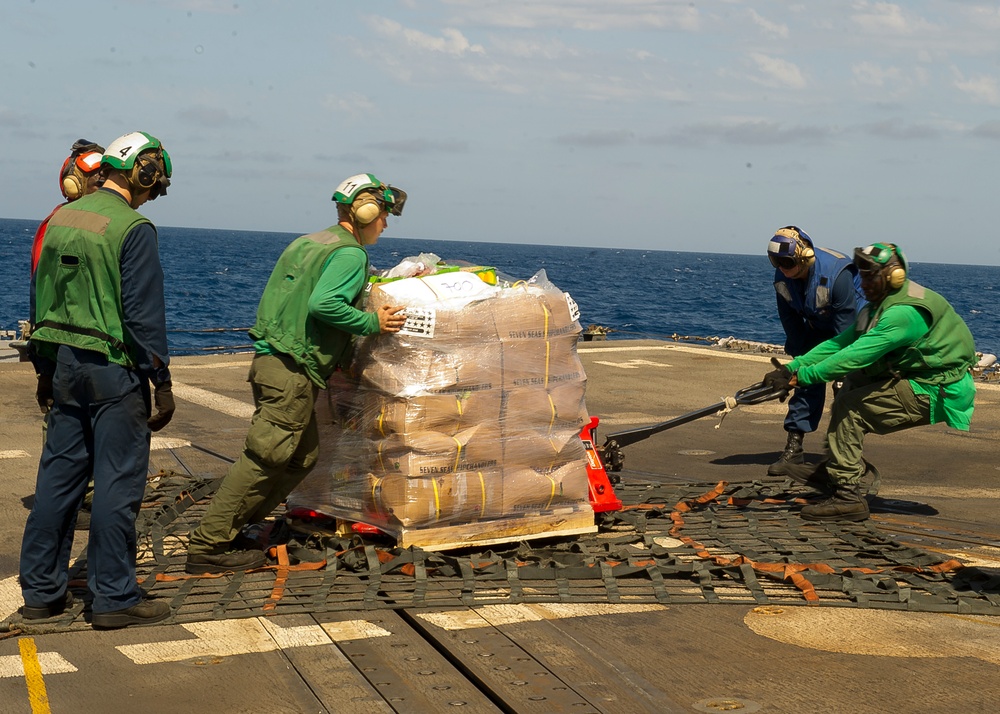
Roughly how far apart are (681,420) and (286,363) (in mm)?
2910

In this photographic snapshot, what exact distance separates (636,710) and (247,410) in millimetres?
7454

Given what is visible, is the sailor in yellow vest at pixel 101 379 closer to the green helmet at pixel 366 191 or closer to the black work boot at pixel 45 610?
the black work boot at pixel 45 610

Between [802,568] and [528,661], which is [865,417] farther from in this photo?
[528,661]

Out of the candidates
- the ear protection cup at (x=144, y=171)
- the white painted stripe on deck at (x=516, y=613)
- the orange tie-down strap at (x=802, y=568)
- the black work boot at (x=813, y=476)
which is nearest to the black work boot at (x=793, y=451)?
the black work boot at (x=813, y=476)

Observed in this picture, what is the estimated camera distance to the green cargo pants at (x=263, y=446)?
5.53 metres

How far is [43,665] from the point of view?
170 inches

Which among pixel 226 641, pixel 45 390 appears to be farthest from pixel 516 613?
pixel 45 390

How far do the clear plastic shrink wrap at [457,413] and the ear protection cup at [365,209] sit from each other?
0.34 meters

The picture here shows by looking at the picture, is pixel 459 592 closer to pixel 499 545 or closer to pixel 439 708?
pixel 499 545

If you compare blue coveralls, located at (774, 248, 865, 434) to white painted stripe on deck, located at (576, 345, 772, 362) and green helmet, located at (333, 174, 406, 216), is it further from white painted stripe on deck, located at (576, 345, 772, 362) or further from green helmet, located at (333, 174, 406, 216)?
white painted stripe on deck, located at (576, 345, 772, 362)

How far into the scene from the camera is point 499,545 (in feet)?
20.0

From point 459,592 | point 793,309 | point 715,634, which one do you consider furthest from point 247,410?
point 715,634

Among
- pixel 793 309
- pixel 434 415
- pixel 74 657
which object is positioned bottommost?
pixel 74 657

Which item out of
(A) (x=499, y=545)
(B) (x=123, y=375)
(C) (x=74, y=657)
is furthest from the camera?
(A) (x=499, y=545)
